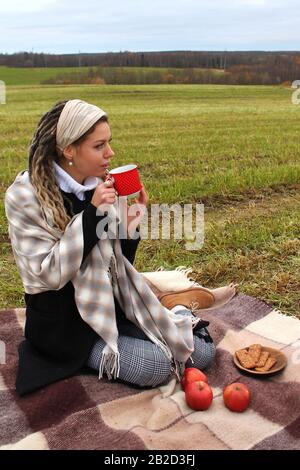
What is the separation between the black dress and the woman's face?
125 mm

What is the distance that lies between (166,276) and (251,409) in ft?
5.66

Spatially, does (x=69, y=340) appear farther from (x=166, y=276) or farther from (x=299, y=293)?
(x=299, y=293)

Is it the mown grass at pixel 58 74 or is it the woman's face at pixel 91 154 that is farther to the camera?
the mown grass at pixel 58 74

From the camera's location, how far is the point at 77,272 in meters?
3.08

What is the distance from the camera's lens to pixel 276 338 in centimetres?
378

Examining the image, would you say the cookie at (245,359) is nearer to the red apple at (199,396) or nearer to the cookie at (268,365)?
the cookie at (268,365)

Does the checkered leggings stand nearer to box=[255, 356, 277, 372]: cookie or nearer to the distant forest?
box=[255, 356, 277, 372]: cookie

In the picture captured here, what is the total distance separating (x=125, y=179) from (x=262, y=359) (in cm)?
133

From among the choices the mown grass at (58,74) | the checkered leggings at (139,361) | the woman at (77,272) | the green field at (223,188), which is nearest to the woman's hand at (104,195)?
the woman at (77,272)

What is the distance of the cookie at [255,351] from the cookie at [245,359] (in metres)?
0.02

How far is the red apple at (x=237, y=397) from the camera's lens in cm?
298

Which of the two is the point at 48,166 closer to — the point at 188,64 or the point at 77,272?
the point at 77,272

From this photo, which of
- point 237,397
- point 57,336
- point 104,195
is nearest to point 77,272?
point 57,336
